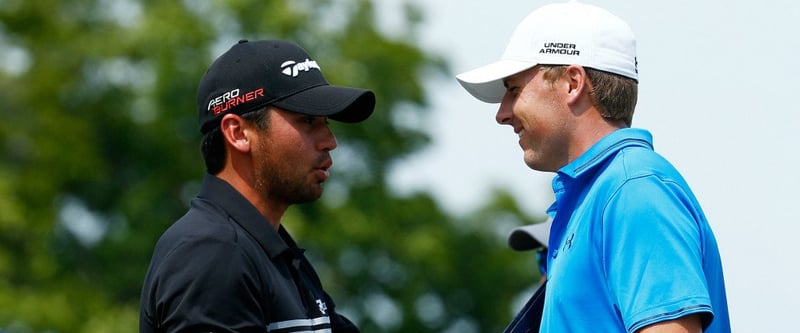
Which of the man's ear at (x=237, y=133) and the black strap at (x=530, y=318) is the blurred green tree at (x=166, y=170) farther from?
the black strap at (x=530, y=318)

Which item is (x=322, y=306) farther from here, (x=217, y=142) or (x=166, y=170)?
(x=166, y=170)

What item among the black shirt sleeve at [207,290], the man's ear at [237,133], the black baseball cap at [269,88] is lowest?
the black shirt sleeve at [207,290]

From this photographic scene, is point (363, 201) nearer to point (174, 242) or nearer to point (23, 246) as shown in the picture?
point (23, 246)

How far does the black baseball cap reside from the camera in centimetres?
443

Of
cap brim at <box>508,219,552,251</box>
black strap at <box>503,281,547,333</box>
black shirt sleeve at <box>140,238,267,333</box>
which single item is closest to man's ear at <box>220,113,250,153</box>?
black shirt sleeve at <box>140,238,267,333</box>

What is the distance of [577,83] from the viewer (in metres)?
3.93

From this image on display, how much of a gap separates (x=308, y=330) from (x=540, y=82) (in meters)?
0.98

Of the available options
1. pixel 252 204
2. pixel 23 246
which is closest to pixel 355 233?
pixel 23 246

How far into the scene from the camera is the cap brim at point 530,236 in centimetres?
604

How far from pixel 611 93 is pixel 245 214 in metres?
1.17

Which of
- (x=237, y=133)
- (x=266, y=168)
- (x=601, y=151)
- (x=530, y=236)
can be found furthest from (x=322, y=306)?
(x=530, y=236)

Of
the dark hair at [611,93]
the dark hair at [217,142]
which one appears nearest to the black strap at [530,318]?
the dark hair at [611,93]

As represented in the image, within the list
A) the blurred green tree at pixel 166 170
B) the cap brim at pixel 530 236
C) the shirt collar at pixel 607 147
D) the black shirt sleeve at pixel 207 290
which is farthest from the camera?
the blurred green tree at pixel 166 170

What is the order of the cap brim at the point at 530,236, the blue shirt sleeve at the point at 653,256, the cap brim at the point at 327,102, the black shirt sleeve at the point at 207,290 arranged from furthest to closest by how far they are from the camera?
the cap brim at the point at 530,236 → the cap brim at the point at 327,102 → the black shirt sleeve at the point at 207,290 → the blue shirt sleeve at the point at 653,256
